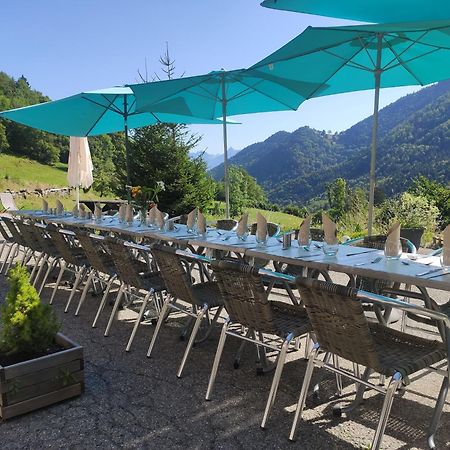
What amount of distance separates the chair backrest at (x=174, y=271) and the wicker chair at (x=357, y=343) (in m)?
1.06

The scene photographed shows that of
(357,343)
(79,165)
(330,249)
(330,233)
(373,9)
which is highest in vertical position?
(373,9)

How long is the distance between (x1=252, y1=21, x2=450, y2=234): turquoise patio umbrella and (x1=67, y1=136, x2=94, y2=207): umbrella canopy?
4209 mm

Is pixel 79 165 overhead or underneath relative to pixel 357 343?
overhead

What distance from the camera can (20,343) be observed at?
257cm

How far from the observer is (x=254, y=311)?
2.43 meters

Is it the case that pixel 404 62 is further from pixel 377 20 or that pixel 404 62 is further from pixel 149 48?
pixel 149 48

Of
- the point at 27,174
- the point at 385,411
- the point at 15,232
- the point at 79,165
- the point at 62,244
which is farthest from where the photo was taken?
the point at 27,174

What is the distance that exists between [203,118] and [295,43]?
366cm

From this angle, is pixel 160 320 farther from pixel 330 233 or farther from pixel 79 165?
pixel 79 165

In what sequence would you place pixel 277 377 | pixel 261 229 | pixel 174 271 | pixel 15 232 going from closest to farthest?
pixel 277 377 → pixel 174 271 → pixel 261 229 → pixel 15 232

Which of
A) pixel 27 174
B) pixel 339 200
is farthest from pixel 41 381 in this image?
pixel 27 174

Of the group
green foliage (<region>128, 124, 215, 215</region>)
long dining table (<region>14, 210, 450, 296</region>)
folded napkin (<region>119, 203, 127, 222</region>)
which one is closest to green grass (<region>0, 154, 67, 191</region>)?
green foliage (<region>128, 124, 215, 215</region>)

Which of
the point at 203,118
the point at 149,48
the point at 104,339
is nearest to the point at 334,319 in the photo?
the point at 104,339

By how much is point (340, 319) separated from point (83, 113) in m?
5.99
